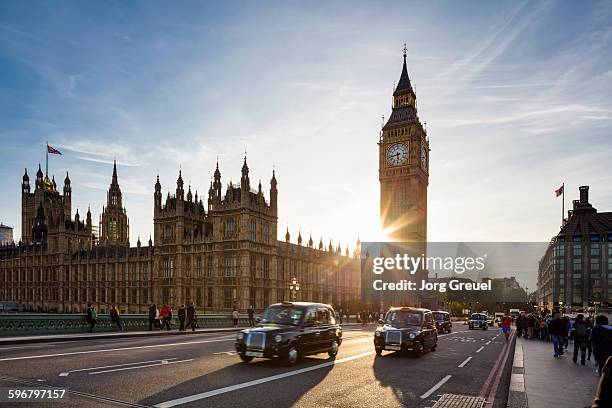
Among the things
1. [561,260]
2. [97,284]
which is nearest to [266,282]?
[97,284]

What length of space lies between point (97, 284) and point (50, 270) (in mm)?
15379

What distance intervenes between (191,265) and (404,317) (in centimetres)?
4613

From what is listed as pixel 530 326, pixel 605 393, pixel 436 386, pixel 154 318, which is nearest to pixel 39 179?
pixel 154 318

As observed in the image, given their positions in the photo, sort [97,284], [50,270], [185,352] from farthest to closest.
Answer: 1. [50,270]
2. [97,284]
3. [185,352]

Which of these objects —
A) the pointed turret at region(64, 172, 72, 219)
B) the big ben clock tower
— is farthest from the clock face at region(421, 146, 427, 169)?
the pointed turret at region(64, 172, 72, 219)

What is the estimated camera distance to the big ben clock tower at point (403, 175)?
112812 millimetres

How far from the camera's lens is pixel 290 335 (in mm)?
15711

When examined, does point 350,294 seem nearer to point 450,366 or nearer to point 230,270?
point 230,270

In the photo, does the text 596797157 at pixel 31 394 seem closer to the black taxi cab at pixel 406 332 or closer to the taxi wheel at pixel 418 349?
the black taxi cab at pixel 406 332

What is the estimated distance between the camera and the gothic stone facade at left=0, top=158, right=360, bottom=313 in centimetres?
5966

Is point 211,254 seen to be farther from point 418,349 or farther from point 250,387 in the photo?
point 250,387

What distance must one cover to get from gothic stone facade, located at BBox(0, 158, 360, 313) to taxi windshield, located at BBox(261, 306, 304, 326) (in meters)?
41.5

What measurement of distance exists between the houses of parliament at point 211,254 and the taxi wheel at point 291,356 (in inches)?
1282

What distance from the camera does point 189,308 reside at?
34000 mm
